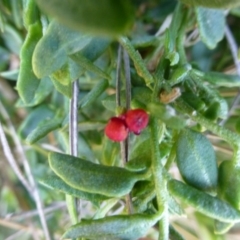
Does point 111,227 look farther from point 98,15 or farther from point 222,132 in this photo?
point 98,15

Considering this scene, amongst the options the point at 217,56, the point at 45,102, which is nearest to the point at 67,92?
the point at 45,102

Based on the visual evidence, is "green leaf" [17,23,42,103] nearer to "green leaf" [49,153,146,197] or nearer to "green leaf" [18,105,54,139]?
"green leaf" [49,153,146,197]

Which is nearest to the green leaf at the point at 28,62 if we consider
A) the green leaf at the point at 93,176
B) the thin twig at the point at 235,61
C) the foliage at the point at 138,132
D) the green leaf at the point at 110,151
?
the foliage at the point at 138,132

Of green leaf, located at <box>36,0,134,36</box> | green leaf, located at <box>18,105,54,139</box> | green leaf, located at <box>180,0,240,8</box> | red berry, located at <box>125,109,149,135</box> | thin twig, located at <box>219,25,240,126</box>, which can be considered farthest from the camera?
green leaf, located at <box>18,105,54,139</box>

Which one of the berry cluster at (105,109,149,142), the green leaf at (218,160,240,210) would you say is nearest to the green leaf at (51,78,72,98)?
the berry cluster at (105,109,149,142)

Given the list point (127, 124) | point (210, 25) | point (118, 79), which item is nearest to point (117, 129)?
point (127, 124)

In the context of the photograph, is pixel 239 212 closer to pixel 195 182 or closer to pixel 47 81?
pixel 195 182
